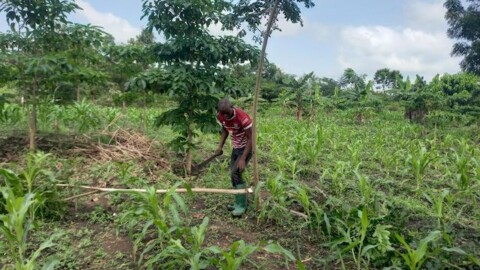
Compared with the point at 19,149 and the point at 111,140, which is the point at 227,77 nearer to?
the point at 111,140

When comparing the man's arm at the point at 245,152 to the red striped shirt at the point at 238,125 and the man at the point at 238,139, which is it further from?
the red striped shirt at the point at 238,125

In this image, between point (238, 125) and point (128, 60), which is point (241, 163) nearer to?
point (238, 125)

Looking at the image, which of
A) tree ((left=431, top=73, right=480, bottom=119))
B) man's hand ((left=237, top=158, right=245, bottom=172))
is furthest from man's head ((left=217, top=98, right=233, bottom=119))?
tree ((left=431, top=73, right=480, bottom=119))

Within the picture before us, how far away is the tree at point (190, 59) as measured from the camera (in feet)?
16.9

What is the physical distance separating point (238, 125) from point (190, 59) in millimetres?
1578

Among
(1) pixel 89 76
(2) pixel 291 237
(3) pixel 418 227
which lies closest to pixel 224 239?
(2) pixel 291 237

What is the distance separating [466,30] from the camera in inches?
507

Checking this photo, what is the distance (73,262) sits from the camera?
326 cm

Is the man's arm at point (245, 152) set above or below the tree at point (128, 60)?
below

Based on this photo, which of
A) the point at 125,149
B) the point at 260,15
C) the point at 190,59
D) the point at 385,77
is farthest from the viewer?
the point at 385,77

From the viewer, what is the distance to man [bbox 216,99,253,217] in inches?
175

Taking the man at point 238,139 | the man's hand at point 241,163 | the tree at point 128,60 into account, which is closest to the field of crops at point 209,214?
the man at point 238,139

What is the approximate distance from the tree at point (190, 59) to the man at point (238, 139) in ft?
2.38

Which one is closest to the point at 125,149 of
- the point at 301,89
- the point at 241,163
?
the point at 241,163
